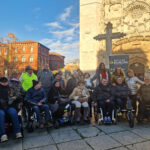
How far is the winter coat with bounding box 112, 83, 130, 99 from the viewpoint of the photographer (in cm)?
404

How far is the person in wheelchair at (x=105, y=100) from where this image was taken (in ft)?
12.5

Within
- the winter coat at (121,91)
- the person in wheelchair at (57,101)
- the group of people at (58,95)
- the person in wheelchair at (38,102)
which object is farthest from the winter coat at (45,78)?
the winter coat at (121,91)

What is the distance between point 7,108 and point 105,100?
2.62 m

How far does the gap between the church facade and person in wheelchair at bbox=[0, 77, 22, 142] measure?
8960mm

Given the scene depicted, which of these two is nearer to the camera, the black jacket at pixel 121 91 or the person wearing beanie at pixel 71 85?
the black jacket at pixel 121 91

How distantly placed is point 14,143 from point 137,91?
3.64 metres

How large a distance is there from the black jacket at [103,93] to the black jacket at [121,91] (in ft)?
0.42

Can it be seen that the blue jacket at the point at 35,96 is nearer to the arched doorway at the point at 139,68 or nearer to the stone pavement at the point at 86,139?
the stone pavement at the point at 86,139

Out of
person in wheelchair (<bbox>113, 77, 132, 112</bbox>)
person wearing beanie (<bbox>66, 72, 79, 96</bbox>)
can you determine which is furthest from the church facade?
person in wheelchair (<bbox>113, 77, 132, 112</bbox>)

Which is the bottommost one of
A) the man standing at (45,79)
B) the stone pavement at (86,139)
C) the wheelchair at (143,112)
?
the stone pavement at (86,139)

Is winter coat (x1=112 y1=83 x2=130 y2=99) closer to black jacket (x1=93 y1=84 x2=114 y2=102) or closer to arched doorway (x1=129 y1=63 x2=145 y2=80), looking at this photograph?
black jacket (x1=93 y1=84 x2=114 y2=102)

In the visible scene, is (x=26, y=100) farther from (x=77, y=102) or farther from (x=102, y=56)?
(x=102, y=56)

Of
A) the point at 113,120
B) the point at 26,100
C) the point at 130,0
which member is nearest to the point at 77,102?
the point at 113,120

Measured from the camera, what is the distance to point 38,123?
3.46m
